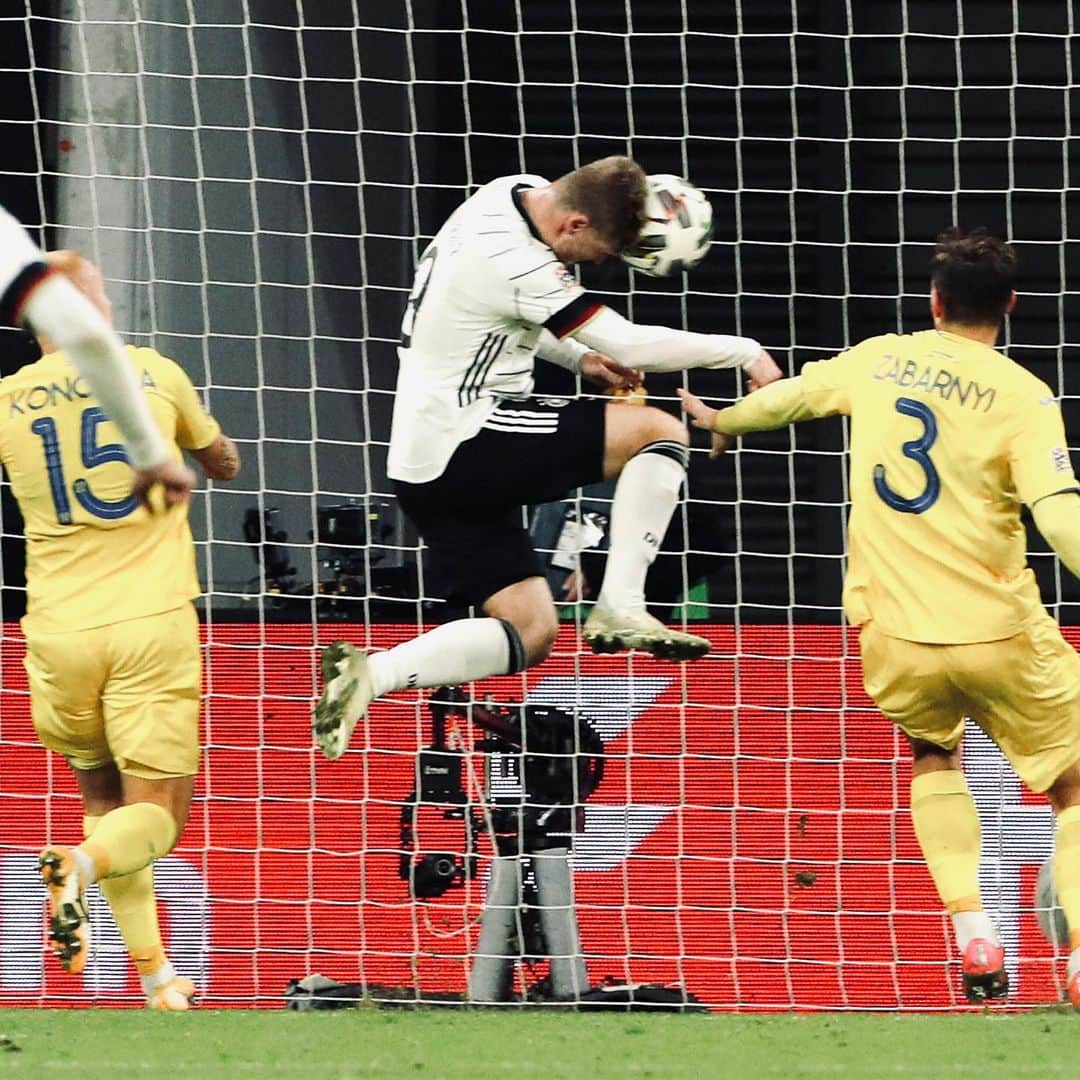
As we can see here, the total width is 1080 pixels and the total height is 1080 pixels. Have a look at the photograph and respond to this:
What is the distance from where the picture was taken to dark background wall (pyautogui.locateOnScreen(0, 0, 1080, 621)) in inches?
312

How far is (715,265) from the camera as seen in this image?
31.6 feet

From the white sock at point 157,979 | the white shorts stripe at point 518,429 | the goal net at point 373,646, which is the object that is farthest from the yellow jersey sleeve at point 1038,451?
the white sock at point 157,979

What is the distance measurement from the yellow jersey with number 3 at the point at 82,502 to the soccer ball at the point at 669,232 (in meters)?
1.23

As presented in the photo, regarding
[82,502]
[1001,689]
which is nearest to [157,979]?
[82,502]

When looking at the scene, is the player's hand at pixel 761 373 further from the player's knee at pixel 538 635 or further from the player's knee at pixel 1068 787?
the player's knee at pixel 1068 787

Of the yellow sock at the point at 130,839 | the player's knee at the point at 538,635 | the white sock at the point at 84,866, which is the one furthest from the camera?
the player's knee at the point at 538,635

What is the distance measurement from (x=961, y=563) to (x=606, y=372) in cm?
114

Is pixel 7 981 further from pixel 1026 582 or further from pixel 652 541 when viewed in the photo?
pixel 1026 582

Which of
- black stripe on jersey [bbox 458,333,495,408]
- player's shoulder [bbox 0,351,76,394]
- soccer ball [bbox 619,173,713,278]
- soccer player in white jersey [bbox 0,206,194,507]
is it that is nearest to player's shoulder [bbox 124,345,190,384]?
player's shoulder [bbox 0,351,76,394]

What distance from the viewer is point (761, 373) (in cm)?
613

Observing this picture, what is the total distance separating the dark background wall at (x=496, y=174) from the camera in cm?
792

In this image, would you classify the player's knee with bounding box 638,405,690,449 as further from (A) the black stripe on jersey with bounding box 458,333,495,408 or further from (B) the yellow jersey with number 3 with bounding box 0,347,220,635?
(B) the yellow jersey with number 3 with bounding box 0,347,220,635

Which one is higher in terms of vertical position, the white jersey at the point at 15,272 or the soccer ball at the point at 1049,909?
the white jersey at the point at 15,272

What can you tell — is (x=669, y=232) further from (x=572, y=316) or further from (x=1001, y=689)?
(x=1001, y=689)
